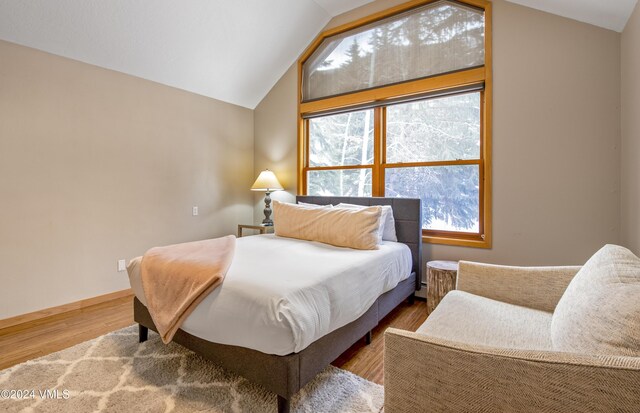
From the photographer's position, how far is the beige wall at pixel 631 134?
1897 millimetres

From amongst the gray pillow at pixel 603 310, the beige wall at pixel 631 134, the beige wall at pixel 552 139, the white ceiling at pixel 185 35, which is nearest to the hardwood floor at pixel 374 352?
the beige wall at pixel 552 139

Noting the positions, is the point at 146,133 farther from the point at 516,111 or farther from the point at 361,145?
the point at 516,111

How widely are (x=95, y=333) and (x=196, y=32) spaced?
295cm

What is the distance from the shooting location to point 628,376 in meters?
0.70

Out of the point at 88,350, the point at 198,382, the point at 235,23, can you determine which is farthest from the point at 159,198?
the point at 198,382

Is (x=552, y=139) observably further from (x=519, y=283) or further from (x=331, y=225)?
(x=331, y=225)

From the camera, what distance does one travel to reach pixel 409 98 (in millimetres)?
3203

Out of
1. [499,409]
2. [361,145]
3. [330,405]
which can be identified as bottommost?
[330,405]

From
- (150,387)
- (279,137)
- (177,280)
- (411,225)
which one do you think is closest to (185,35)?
(279,137)

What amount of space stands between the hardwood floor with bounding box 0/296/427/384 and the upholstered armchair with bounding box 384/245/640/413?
818 millimetres

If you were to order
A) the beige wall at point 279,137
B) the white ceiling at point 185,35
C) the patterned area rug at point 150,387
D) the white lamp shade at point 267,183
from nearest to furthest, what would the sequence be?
1. the patterned area rug at point 150,387
2. the white ceiling at point 185,35
3. the white lamp shade at point 267,183
4. the beige wall at point 279,137

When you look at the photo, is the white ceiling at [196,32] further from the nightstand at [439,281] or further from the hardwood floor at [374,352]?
the hardwood floor at [374,352]

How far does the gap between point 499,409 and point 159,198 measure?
Answer: 3644 mm

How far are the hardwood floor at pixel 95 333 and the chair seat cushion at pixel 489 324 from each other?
0.63 meters
